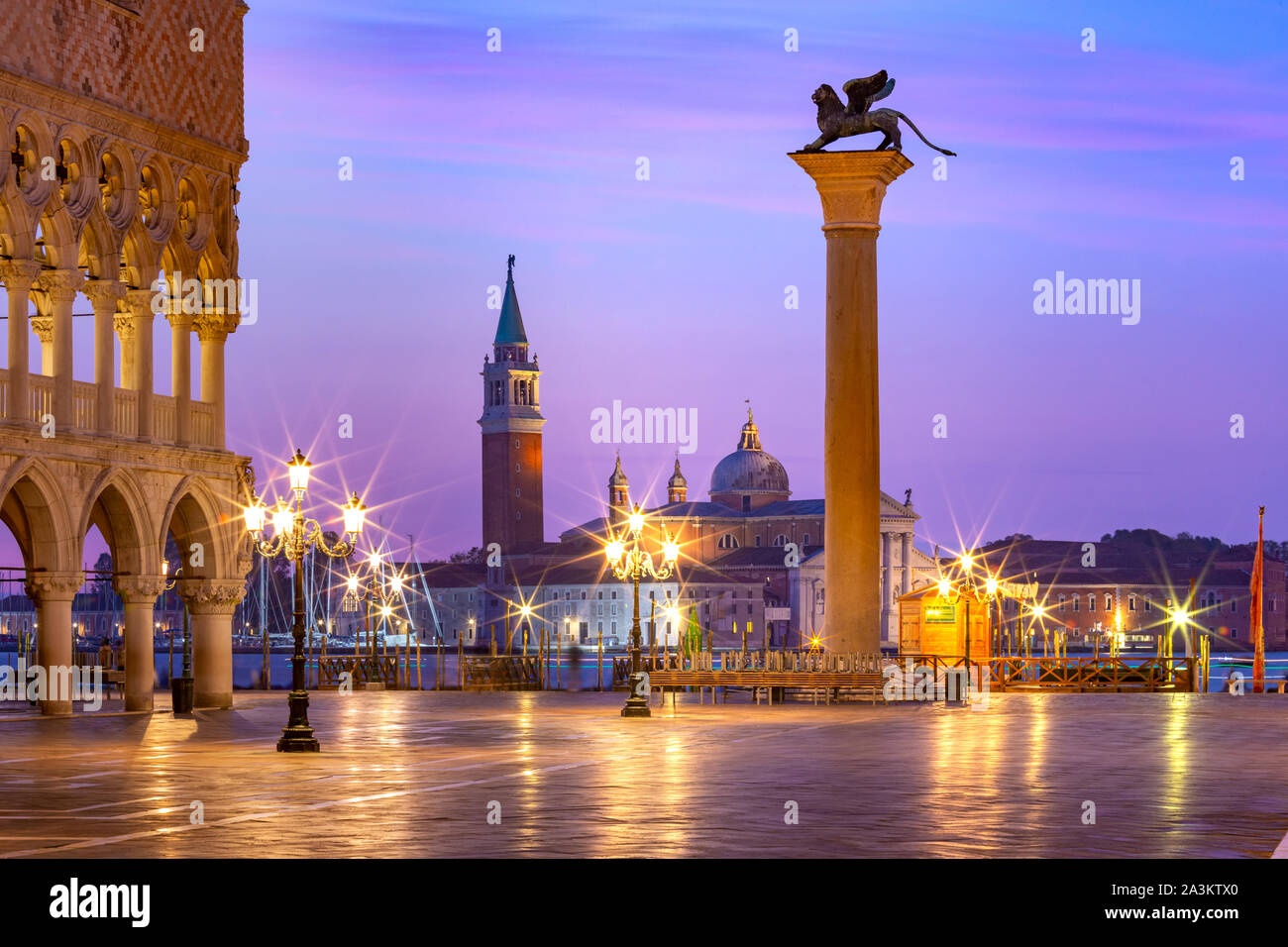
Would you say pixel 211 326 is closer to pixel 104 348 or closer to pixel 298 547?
pixel 104 348

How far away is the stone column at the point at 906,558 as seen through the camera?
17475 cm

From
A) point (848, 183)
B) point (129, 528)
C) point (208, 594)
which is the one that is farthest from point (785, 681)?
point (129, 528)

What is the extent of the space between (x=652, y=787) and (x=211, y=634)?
1899 cm

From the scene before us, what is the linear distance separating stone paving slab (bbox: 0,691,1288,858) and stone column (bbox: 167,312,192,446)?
5.10 metres

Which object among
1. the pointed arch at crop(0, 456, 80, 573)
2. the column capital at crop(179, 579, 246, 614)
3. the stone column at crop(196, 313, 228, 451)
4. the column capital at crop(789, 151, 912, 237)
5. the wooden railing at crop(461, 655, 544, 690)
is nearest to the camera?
the pointed arch at crop(0, 456, 80, 573)

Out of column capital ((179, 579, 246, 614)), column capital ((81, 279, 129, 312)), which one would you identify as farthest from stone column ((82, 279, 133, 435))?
column capital ((179, 579, 246, 614))

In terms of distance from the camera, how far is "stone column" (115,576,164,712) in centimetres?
3478

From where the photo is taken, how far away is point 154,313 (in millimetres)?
35438

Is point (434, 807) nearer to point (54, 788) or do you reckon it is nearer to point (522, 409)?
point (54, 788)

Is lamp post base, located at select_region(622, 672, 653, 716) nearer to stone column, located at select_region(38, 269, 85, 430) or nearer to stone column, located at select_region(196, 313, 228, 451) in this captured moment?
stone column, located at select_region(196, 313, 228, 451)

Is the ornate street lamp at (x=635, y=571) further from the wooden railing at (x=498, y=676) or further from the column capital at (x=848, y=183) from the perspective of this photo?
the wooden railing at (x=498, y=676)

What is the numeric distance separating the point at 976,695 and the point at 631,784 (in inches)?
993

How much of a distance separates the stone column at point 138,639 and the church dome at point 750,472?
161 meters
